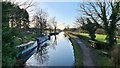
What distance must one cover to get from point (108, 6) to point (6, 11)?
17.2m

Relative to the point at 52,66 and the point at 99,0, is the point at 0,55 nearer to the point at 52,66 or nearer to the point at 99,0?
the point at 52,66

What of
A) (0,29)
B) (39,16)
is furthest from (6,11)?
(39,16)

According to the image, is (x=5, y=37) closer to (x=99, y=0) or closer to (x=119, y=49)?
(x=119, y=49)

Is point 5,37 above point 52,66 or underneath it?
above

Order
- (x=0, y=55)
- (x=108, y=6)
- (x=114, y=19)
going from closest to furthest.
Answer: (x=0, y=55) < (x=114, y=19) < (x=108, y=6)

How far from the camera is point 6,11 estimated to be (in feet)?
31.0

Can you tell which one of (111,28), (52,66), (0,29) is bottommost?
(52,66)

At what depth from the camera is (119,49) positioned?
11.5m

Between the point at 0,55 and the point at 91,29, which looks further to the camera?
the point at 91,29

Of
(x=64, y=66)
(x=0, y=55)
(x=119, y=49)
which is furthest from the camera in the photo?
(x=64, y=66)

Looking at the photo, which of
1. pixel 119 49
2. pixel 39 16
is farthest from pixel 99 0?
pixel 39 16

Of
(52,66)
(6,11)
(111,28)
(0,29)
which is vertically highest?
(6,11)

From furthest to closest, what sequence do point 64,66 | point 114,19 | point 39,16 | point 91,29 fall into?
1. point 39,16
2. point 91,29
3. point 114,19
4. point 64,66

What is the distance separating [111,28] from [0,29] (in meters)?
15.6
